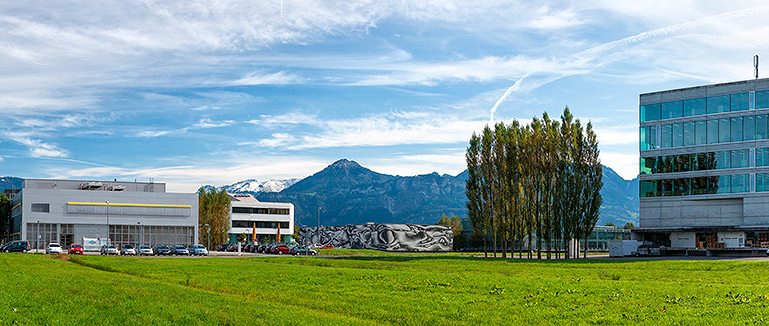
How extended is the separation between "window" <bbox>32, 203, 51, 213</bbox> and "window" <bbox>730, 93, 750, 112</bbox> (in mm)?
102561

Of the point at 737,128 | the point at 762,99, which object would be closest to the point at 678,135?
the point at 737,128

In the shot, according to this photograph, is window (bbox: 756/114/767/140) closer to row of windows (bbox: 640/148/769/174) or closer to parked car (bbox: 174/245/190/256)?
row of windows (bbox: 640/148/769/174)

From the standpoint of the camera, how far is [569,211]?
66.3 meters

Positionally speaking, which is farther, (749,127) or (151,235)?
(151,235)

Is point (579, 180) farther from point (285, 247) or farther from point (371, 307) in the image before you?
point (371, 307)

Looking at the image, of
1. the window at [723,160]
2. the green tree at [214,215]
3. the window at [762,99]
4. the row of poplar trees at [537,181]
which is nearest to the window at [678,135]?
the window at [723,160]

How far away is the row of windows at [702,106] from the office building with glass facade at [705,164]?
0.32ft

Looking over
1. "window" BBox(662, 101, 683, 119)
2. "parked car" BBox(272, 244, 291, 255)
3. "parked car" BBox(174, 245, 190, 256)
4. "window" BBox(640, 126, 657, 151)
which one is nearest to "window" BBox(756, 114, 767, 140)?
"window" BBox(662, 101, 683, 119)

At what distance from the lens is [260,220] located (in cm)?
17500

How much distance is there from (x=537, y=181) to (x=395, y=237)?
58.4 meters

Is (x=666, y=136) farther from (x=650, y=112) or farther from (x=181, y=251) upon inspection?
(x=181, y=251)

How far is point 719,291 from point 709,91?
214 feet

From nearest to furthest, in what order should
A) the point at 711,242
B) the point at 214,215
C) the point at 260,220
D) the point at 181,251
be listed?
1. the point at 711,242
2. the point at 181,251
3. the point at 214,215
4. the point at 260,220

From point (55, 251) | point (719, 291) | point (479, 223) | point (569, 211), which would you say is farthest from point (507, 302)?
point (55, 251)
